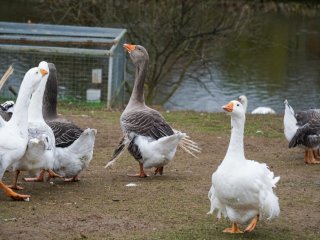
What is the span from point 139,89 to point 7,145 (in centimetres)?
291

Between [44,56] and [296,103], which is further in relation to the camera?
[296,103]

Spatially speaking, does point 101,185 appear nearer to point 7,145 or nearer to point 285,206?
point 7,145

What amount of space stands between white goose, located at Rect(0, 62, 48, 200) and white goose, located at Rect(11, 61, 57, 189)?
17 cm

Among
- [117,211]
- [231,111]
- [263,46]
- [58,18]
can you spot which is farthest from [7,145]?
[263,46]

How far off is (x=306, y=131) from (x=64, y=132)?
3743 mm

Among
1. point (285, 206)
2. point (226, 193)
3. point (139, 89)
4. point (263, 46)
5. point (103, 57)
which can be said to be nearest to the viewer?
point (226, 193)

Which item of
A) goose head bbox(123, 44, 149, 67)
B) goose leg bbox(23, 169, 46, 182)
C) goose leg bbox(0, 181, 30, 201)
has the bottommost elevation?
goose leg bbox(23, 169, 46, 182)

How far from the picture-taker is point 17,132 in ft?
23.7

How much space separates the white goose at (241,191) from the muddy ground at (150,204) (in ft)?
0.67

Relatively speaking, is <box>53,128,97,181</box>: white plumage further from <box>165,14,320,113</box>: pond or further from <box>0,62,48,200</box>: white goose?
<box>165,14,320,113</box>: pond

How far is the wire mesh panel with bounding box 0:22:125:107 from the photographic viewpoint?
15.3 metres

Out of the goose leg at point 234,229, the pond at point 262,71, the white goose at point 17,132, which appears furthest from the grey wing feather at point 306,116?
the pond at point 262,71

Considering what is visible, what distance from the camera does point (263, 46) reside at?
27453 millimetres

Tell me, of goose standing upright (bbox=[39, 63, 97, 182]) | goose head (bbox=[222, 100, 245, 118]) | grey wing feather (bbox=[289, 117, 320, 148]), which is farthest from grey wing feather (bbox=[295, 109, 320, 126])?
goose head (bbox=[222, 100, 245, 118])
